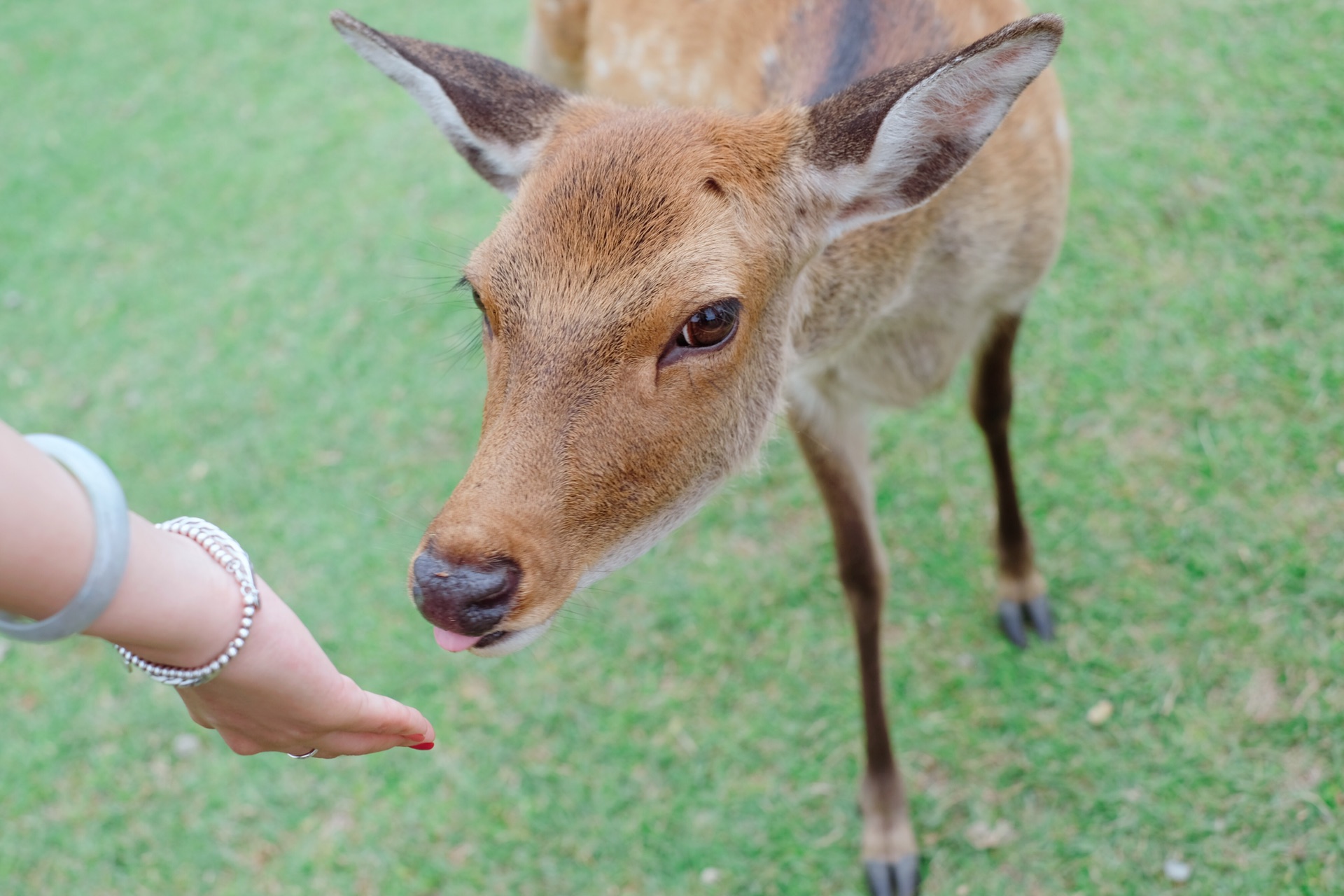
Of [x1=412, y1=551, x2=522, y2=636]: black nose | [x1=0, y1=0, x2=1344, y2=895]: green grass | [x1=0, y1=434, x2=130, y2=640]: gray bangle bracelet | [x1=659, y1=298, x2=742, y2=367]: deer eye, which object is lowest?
[x1=0, y1=0, x2=1344, y2=895]: green grass

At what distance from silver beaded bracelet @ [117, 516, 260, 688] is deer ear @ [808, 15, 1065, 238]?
1.38 meters

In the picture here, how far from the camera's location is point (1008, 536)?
3.52m

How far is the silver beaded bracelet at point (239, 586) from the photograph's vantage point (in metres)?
1.58

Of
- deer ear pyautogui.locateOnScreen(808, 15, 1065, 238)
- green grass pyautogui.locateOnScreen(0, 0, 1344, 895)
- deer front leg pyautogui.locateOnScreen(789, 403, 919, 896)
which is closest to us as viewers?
deer ear pyautogui.locateOnScreen(808, 15, 1065, 238)

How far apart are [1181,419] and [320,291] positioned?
14.2ft

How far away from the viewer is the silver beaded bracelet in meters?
1.58

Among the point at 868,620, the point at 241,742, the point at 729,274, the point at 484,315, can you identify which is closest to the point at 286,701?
the point at 241,742

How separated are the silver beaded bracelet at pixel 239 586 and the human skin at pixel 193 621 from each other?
0.01 metres

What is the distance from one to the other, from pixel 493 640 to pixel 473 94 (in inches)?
50.9

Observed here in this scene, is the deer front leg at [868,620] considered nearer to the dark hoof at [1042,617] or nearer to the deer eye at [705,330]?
the dark hoof at [1042,617]

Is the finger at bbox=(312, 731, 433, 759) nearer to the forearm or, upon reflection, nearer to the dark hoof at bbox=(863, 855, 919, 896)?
the forearm

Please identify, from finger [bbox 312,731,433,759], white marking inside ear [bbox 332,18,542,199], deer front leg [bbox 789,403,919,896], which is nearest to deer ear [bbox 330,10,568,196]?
white marking inside ear [bbox 332,18,542,199]

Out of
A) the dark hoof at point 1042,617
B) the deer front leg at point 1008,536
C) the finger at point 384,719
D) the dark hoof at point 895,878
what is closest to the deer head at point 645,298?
the finger at point 384,719

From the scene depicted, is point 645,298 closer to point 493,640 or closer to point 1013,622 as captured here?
point 493,640
